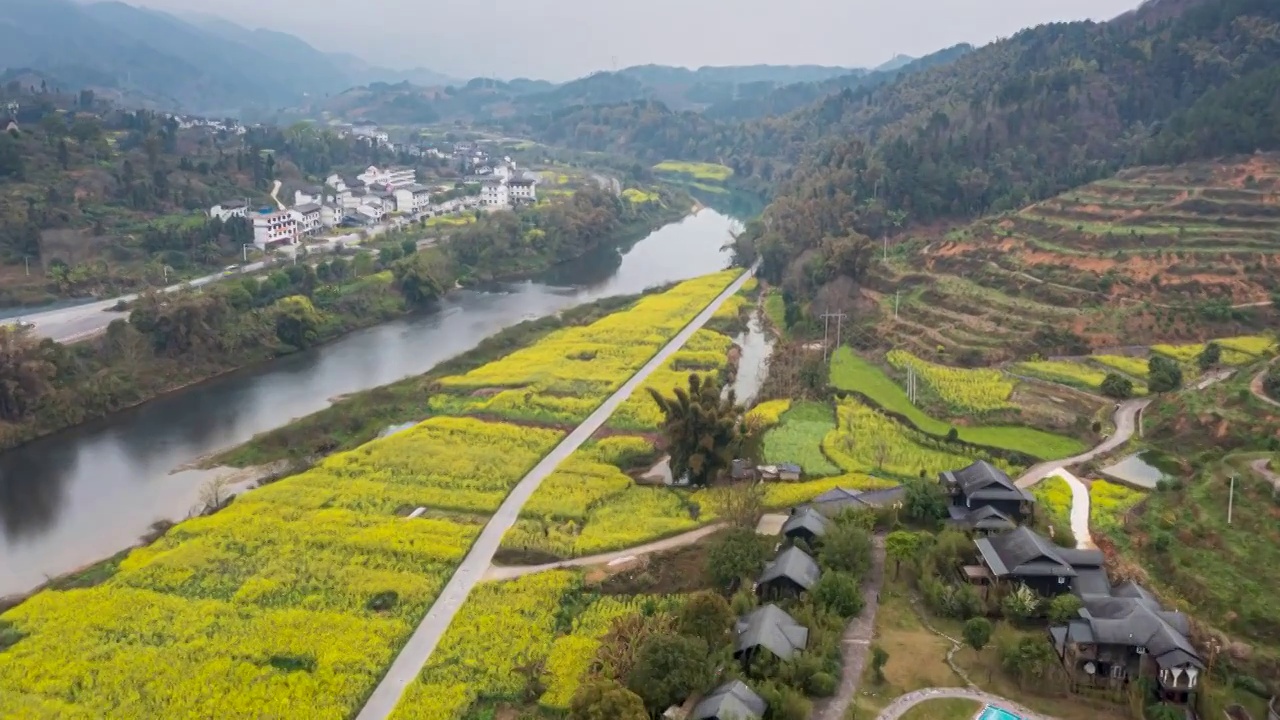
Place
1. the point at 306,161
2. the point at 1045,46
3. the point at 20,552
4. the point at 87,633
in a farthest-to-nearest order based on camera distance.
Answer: the point at 306,161, the point at 1045,46, the point at 20,552, the point at 87,633

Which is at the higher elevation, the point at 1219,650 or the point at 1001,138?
the point at 1001,138

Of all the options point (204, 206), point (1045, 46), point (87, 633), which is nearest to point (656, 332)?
point (87, 633)

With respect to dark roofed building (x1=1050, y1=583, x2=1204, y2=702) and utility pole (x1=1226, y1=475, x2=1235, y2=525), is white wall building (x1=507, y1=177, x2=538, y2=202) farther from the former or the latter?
dark roofed building (x1=1050, y1=583, x2=1204, y2=702)

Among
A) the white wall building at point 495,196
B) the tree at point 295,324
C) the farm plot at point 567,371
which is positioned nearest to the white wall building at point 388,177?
the white wall building at point 495,196

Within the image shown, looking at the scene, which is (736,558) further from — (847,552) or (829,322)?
(829,322)

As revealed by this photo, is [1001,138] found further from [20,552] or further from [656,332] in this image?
[20,552]

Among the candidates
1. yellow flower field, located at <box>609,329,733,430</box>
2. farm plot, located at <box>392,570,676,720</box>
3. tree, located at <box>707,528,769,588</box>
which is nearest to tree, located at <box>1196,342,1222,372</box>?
yellow flower field, located at <box>609,329,733,430</box>
